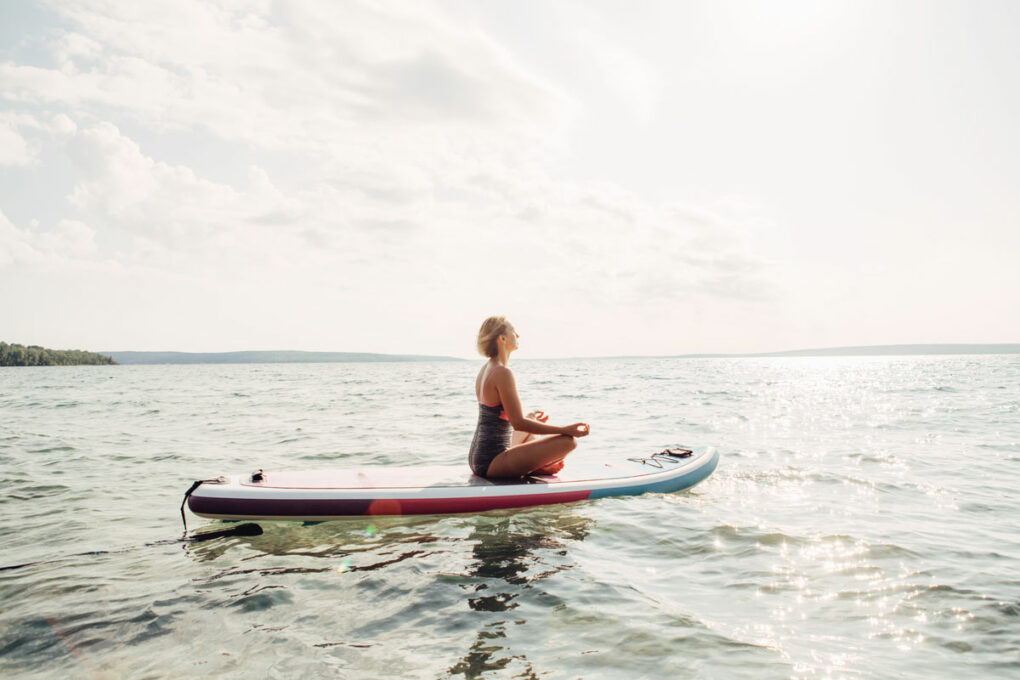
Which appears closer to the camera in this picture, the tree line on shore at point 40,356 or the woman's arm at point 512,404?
the woman's arm at point 512,404

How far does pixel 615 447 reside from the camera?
11742 mm

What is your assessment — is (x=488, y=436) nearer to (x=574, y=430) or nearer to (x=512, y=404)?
(x=512, y=404)

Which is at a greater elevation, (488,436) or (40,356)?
(40,356)

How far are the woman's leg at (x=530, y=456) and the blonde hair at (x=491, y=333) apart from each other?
44.3 inches

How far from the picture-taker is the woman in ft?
20.0

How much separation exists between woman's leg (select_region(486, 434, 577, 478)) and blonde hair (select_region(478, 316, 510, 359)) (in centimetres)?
112

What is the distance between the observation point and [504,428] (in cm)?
654

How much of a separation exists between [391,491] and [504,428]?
4.42 feet

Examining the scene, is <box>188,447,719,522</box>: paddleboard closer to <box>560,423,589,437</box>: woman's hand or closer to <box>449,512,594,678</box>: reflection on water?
<box>449,512,594,678</box>: reflection on water

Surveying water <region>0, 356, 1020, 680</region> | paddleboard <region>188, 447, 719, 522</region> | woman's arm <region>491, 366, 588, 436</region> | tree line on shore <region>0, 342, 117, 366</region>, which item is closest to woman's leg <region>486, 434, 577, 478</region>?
paddleboard <region>188, 447, 719, 522</region>

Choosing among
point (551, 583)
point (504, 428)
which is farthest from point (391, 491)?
point (551, 583)

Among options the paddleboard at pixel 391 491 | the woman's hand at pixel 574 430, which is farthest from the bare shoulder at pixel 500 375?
the paddleboard at pixel 391 491

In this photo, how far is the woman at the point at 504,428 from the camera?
6.10m

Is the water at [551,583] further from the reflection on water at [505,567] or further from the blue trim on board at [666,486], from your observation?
the blue trim on board at [666,486]
